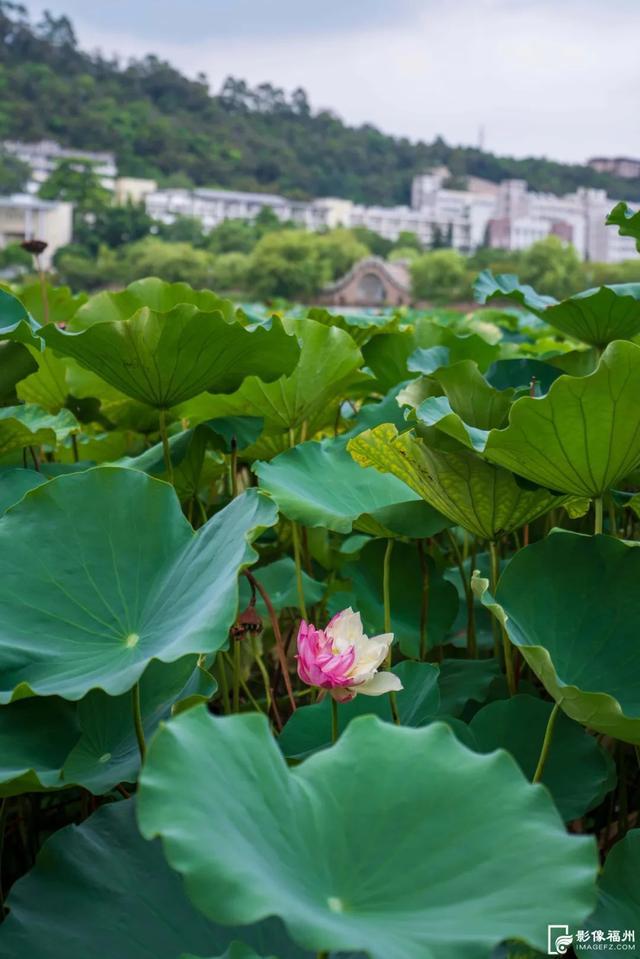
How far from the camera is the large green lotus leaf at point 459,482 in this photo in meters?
0.42

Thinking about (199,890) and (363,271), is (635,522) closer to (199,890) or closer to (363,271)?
(199,890)

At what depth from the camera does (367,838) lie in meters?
0.26

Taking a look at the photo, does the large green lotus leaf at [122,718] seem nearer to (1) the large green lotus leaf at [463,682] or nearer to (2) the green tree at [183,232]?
(1) the large green lotus leaf at [463,682]

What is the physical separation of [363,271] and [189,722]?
22.5 m

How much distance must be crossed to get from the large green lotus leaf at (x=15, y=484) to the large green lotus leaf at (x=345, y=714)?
20cm

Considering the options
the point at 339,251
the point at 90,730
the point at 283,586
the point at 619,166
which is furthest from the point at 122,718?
the point at 619,166

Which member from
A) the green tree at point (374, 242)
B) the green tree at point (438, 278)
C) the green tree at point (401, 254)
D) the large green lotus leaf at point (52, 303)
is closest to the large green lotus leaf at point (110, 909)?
the large green lotus leaf at point (52, 303)

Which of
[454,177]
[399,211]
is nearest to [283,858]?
[399,211]

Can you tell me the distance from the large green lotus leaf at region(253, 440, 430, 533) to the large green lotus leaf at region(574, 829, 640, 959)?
190 millimetres

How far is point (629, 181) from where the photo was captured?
149ft

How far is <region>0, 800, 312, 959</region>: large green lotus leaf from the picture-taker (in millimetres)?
305

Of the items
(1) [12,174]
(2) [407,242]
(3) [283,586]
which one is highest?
(1) [12,174]

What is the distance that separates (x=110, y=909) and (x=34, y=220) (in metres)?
28.3

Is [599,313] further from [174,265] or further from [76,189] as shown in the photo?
[76,189]
